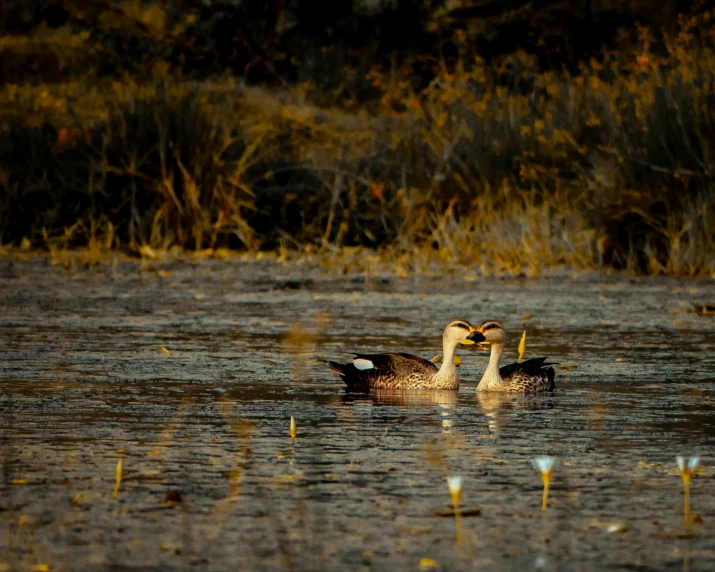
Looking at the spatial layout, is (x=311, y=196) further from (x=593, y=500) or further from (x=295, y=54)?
(x=593, y=500)

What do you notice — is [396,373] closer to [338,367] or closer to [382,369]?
[382,369]

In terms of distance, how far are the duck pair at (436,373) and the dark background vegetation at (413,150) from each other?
32.9 ft

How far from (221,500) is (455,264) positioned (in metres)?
17.6

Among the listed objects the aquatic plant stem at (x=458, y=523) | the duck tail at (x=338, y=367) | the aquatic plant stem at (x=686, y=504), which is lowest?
the aquatic plant stem at (x=458, y=523)

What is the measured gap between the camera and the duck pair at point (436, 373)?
12.9 metres

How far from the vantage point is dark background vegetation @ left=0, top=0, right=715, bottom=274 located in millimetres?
24297

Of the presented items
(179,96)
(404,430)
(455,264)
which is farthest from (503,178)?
(404,430)

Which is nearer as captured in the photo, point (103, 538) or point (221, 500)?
point (103, 538)

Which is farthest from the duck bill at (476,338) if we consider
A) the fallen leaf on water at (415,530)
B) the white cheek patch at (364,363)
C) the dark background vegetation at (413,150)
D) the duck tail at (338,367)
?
the dark background vegetation at (413,150)

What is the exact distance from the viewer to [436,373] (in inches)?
519

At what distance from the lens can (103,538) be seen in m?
7.39

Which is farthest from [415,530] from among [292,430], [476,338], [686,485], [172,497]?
[476,338]

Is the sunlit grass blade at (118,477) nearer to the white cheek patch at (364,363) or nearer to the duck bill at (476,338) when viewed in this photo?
the white cheek patch at (364,363)

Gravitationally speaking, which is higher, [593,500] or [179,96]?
[179,96]
